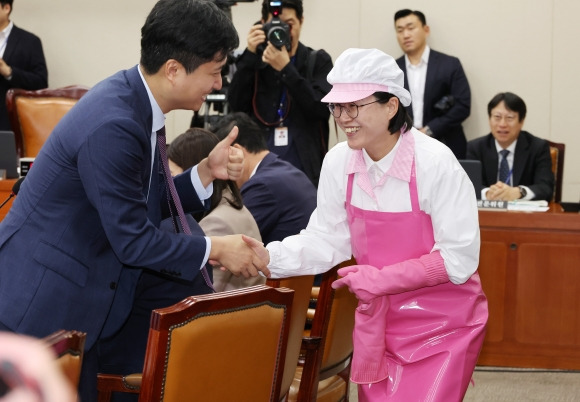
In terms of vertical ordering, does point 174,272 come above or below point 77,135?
below

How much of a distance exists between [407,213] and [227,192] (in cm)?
Answer: 90

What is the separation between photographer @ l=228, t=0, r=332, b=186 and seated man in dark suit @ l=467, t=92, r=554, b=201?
1007mm

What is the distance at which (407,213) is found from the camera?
6.37 feet

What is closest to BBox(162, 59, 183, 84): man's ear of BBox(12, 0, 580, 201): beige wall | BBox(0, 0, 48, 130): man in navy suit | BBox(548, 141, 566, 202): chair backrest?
BBox(548, 141, 566, 202): chair backrest

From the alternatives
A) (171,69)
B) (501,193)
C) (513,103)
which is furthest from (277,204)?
(513,103)

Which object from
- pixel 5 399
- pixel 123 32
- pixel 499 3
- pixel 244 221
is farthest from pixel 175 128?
pixel 5 399

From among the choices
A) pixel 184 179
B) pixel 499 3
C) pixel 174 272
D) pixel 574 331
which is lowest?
pixel 574 331

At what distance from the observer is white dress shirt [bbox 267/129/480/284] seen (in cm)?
186

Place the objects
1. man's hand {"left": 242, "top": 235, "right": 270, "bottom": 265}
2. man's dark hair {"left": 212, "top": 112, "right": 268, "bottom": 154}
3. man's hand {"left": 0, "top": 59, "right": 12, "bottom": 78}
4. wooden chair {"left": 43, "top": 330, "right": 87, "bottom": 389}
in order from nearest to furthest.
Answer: wooden chair {"left": 43, "top": 330, "right": 87, "bottom": 389} → man's hand {"left": 242, "top": 235, "right": 270, "bottom": 265} → man's dark hair {"left": 212, "top": 112, "right": 268, "bottom": 154} → man's hand {"left": 0, "top": 59, "right": 12, "bottom": 78}

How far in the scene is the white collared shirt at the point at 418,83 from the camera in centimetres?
582

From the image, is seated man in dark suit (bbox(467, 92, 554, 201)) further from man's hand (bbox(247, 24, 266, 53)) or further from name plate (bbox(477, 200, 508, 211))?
man's hand (bbox(247, 24, 266, 53))

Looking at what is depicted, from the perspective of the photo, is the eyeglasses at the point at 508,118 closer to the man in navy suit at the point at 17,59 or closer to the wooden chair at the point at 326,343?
the wooden chair at the point at 326,343

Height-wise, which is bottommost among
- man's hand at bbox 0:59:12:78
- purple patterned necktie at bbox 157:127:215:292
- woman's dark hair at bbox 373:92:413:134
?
purple patterned necktie at bbox 157:127:215:292

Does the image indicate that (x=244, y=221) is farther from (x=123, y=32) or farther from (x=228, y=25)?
(x=123, y=32)
